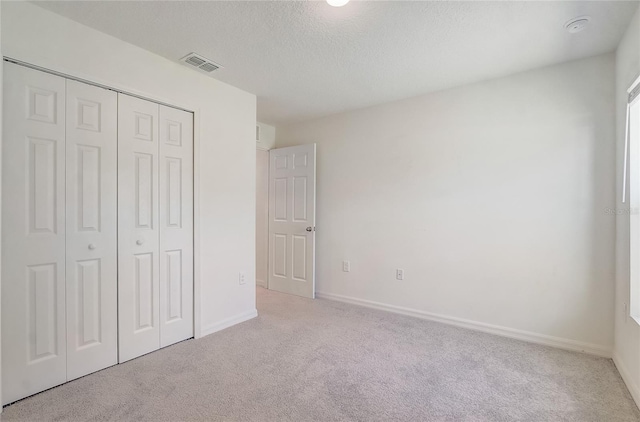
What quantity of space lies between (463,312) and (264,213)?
293 cm

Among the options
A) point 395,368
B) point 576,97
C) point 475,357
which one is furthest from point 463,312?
point 576,97

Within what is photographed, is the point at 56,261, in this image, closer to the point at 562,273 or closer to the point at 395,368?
the point at 395,368

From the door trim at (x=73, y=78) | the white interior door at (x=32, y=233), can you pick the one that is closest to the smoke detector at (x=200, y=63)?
the door trim at (x=73, y=78)

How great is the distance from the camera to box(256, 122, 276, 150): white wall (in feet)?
13.7

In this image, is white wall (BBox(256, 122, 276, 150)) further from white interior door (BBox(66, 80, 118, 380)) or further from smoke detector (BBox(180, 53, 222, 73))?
white interior door (BBox(66, 80, 118, 380))

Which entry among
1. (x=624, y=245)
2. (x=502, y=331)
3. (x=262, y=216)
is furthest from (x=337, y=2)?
(x=262, y=216)

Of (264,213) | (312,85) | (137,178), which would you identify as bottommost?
(264,213)

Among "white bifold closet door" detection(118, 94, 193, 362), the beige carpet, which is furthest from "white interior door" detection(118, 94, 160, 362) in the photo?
the beige carpet

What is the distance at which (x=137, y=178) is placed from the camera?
7.44 feet

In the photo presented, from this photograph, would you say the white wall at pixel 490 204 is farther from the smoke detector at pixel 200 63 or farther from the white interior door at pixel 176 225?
the white interior door at pixel 176 225

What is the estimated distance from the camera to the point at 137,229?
89.5 inches

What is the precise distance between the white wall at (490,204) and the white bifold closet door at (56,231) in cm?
247

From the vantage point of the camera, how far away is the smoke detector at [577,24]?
1888mm

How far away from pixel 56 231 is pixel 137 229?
1.57 ft
